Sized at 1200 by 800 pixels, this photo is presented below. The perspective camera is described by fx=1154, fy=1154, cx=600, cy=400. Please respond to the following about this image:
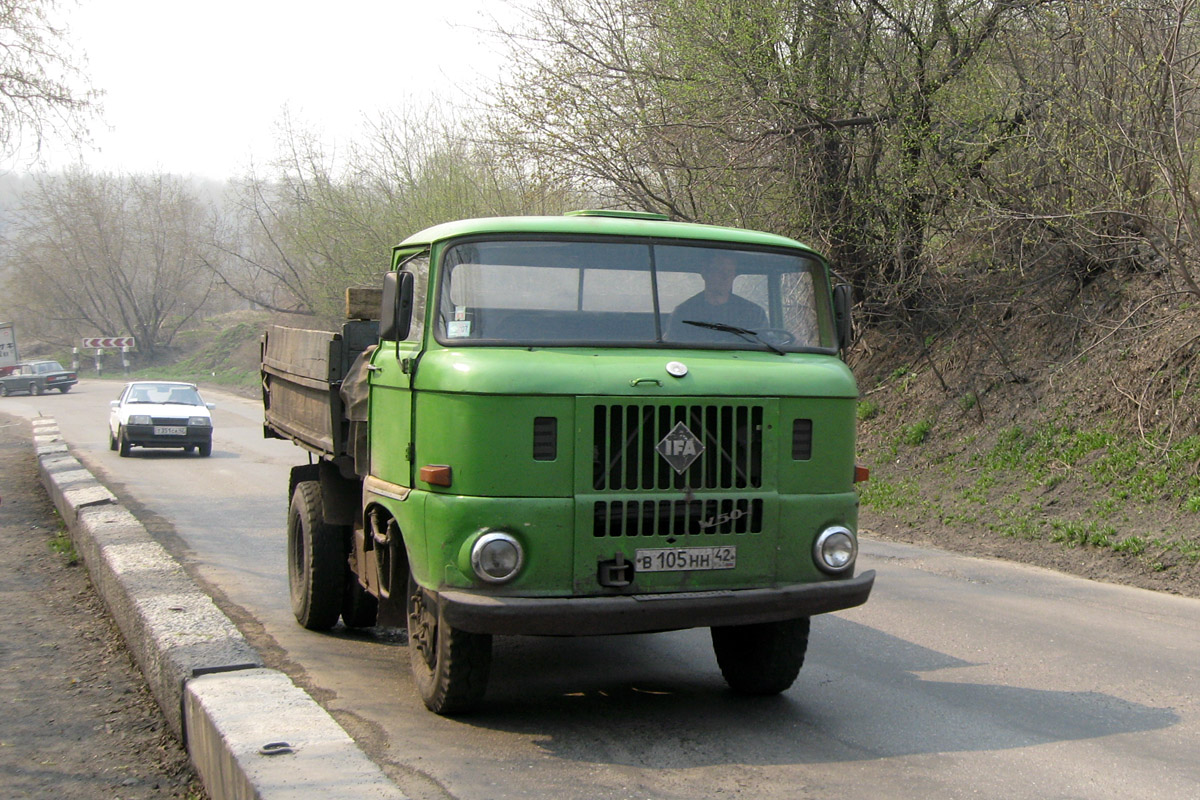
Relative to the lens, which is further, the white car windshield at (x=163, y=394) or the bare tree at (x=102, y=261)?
the bare tree at (x=102, y=261)

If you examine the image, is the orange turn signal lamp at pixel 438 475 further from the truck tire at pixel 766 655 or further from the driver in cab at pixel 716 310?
the truck tire at pixel 766 655

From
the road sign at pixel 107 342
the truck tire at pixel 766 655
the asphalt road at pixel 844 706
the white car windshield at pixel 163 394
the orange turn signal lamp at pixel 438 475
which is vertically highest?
the orange turn signal lamp at pixel 438 475

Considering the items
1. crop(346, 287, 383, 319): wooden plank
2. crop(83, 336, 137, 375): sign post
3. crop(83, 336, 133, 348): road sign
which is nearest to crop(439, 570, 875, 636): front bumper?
crop(346, 287, 383, 319): wooden plank

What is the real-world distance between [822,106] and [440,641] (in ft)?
38.4

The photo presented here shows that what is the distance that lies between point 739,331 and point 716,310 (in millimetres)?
149

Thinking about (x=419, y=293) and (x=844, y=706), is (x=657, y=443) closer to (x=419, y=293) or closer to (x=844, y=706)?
(x=419, y=293)

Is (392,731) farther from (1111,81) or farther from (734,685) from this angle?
(1111,81)

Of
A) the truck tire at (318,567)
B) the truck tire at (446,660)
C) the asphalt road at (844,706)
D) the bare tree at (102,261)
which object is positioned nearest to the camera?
the asphalt road at (844,706)

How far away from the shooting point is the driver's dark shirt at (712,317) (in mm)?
5426

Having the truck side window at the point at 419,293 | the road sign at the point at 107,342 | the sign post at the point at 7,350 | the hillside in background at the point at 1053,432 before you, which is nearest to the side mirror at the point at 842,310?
the truck side window at the point at 419,293

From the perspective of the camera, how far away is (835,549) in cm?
528

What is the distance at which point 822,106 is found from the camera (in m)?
15.1

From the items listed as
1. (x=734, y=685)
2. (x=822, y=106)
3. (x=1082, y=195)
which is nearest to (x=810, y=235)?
(x=822, y=106)

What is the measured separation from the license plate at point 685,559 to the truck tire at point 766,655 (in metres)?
0.68
